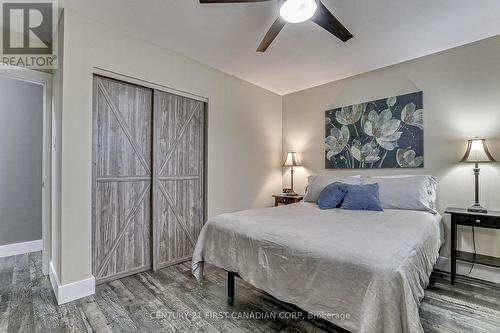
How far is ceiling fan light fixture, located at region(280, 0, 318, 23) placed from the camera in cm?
177

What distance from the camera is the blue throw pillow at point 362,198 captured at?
8.75 ft

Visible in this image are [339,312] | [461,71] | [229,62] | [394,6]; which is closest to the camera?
[339,312]

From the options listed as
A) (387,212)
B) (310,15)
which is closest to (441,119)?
(387,212)

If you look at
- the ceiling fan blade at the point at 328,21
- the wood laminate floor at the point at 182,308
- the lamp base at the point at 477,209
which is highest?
the ceiling fan blade at the point at 328,21

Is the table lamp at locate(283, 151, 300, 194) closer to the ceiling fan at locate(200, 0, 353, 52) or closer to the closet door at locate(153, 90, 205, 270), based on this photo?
the closet door at locate(153, 90, 205, 270)

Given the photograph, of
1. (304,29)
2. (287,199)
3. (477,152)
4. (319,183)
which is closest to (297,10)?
(304,29)

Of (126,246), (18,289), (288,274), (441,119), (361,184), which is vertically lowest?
(18,289)

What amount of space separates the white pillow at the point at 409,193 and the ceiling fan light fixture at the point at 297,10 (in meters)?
2.07

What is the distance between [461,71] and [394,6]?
4.59 feet

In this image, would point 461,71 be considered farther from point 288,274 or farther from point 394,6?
point 288,274

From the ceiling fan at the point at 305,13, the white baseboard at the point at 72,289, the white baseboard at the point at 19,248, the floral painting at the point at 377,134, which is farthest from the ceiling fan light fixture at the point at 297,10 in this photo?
the white baseboard at the point at 19,248

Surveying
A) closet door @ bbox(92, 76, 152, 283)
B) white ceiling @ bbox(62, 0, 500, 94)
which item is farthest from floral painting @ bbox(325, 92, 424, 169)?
closet door @ bbox(92, 76, 152, 283)

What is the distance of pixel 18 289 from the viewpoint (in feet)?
7.87

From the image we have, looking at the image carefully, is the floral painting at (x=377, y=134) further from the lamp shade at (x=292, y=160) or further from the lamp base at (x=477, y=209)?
the lamp base at (x=477, y=209)
